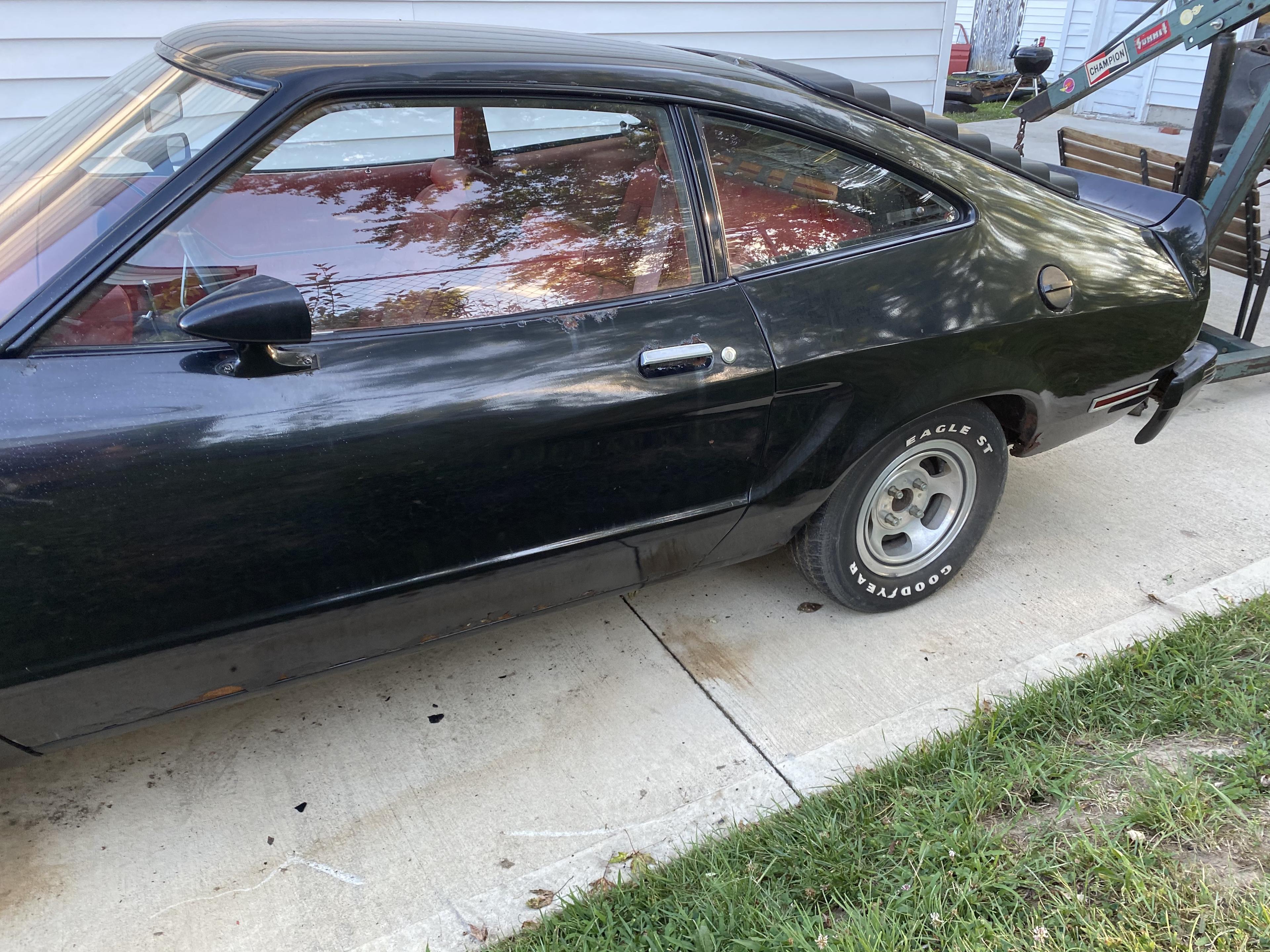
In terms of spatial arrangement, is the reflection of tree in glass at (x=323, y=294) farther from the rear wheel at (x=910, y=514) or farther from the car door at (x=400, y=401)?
the rear wheel at (x=910, y=514)

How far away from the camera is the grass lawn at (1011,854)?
76.7 inches

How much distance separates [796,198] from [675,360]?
0.63 meters

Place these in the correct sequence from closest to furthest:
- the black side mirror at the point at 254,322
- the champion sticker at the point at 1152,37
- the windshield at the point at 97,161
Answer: the black side mirror at the point at 254,322 → the windshield at the point at 97,161 → the champion sticker at the point at 1152,37

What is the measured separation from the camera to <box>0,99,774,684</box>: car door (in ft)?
5.91

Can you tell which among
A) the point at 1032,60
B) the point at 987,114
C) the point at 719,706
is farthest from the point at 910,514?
the point at 987,114

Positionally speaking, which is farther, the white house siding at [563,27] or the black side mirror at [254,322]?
the white house siding at [563,27]

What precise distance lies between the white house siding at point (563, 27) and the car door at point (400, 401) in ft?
11.1

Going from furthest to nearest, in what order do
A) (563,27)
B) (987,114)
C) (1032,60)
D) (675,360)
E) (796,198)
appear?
(987,114) < (1032,60) < (563,27) < (796,198) < (675,360)

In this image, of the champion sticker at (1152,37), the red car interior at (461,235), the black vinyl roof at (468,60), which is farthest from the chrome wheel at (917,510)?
the champion sticker at (1152,37)

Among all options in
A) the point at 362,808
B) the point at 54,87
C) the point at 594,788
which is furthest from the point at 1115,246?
the point at 54,87

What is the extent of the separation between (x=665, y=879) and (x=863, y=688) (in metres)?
0.93

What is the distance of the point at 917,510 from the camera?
304 centimetres

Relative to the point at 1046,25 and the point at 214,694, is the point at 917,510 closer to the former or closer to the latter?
the point at 214,694

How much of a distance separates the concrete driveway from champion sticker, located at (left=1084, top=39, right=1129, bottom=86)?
1970mm
